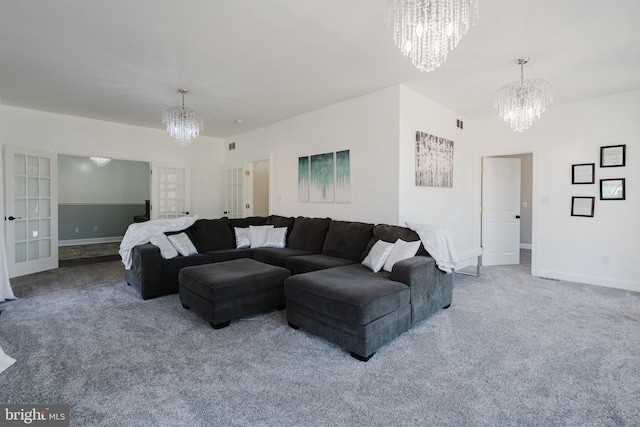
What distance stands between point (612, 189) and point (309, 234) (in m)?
4.19

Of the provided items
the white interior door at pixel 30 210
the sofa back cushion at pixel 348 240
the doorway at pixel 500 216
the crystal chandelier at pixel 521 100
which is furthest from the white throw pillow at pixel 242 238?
the doorway at pixel 500 216

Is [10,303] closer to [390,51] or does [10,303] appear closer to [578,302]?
[390,51]

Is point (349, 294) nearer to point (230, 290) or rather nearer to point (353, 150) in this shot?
point (230, 290)

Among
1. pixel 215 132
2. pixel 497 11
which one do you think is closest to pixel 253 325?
pixel 497 11

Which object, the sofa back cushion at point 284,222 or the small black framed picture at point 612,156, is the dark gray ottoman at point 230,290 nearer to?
the sofa back cushion at point 284,222

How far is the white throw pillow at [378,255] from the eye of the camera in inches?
123

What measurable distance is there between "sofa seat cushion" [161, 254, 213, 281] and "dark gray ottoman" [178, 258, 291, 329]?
662 millimetres

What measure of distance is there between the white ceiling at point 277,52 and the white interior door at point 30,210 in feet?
2.90

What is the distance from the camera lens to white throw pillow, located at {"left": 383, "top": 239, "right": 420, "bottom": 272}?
10.0 ft

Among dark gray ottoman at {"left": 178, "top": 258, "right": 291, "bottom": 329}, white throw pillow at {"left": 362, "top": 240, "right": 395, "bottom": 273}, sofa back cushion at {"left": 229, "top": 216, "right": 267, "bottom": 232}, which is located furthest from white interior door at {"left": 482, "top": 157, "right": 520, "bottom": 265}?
dark gray ottoman at {"left": 178, "top": 258, "right": 291, "bottom": 329}

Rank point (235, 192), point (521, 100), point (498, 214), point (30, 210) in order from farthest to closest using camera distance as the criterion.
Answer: point (235, 192) → point (498, 214) → point (30, 210) → point (521, 100)

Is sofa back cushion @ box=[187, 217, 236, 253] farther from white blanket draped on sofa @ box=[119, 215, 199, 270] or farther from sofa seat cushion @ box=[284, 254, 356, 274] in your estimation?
sofa seat cushion @ box=[284, 254, 356, 274]

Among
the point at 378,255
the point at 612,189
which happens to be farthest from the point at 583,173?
the point at 378,255

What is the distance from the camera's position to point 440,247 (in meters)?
3.13
